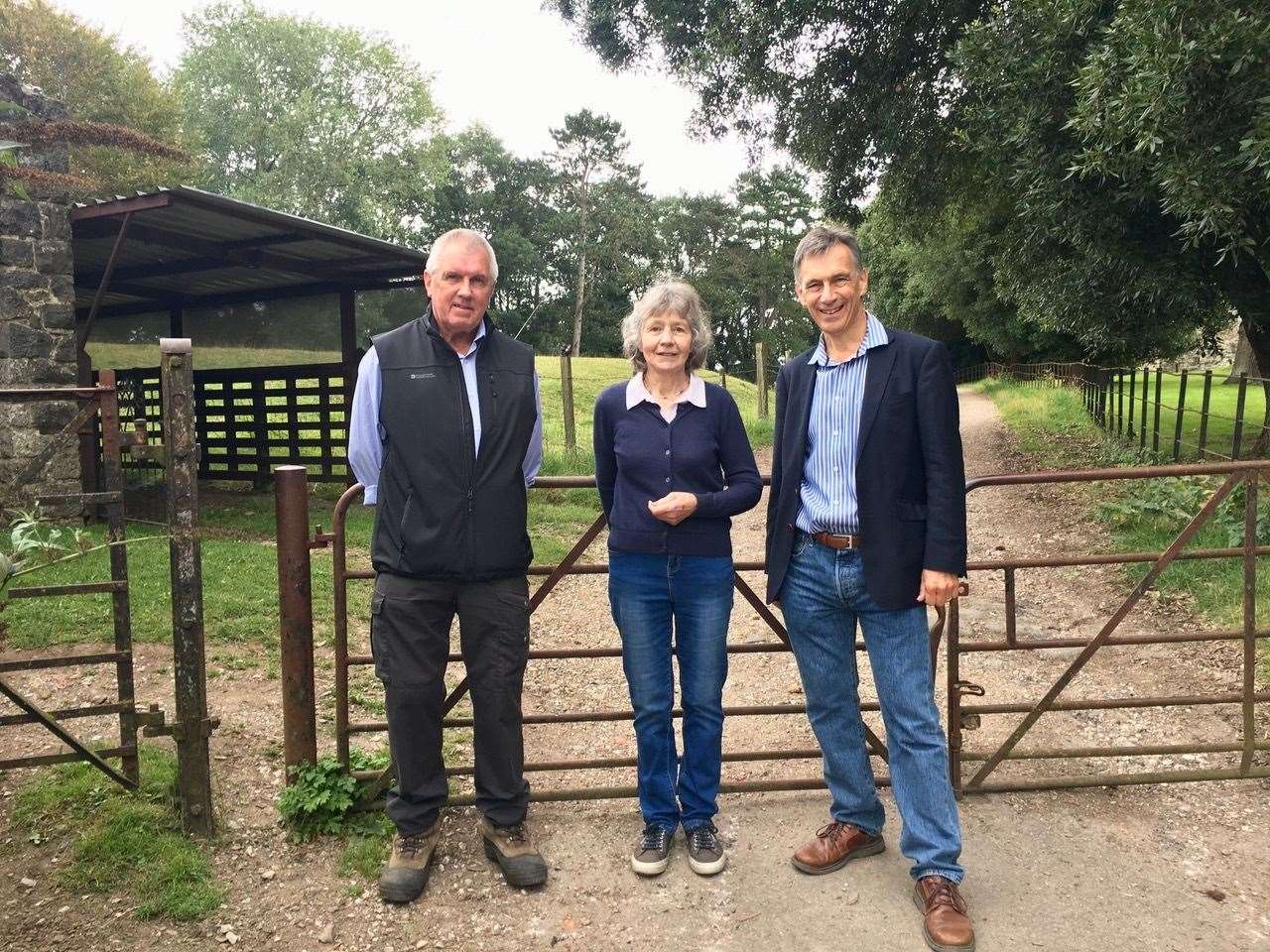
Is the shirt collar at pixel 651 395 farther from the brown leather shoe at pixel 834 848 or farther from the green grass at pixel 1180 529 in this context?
the green grass at pixel 1180 529

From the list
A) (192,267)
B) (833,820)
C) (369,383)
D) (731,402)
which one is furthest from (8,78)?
(833,820)

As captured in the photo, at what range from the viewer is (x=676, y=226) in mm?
61812

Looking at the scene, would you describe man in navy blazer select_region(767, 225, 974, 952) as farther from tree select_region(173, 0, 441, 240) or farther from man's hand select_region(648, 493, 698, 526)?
tree select_region(173, 0, 441, 240)

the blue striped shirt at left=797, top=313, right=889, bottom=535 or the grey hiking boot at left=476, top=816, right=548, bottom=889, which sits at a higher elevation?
the blue striped shirt at left=797, top=313, right=889, bottom=535

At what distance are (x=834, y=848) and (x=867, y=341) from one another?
5.64 feet

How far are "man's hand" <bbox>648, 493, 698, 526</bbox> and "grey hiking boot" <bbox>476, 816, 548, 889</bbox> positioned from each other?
1.24m

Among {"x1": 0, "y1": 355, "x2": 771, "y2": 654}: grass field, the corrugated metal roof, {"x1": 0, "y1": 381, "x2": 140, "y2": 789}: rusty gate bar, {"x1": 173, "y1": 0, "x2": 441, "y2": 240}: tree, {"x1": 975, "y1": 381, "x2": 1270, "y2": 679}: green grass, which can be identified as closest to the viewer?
{"x1": 0, "y1": 381, "x2": 140, "y2": 789}: rusty gate bar

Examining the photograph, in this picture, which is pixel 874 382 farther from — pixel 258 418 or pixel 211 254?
pixel 258 418

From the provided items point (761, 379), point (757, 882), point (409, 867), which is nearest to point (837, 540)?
point (757, 882)

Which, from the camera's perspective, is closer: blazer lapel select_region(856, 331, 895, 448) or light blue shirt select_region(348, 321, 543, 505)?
blazer lapel select_region(856, 331, 895, 448)

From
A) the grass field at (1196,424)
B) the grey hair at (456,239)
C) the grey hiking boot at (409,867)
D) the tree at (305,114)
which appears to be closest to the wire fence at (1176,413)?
the grass field at (1196,424)

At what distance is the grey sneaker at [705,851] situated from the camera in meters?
3.34

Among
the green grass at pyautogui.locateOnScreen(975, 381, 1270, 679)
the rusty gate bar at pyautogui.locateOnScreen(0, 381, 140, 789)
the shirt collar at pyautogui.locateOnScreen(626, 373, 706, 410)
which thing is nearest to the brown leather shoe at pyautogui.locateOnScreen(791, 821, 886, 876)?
the shirt collar at pyautogui.locateOnScreen(626, 373, 706, 410)

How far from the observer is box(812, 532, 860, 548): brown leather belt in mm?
3045
